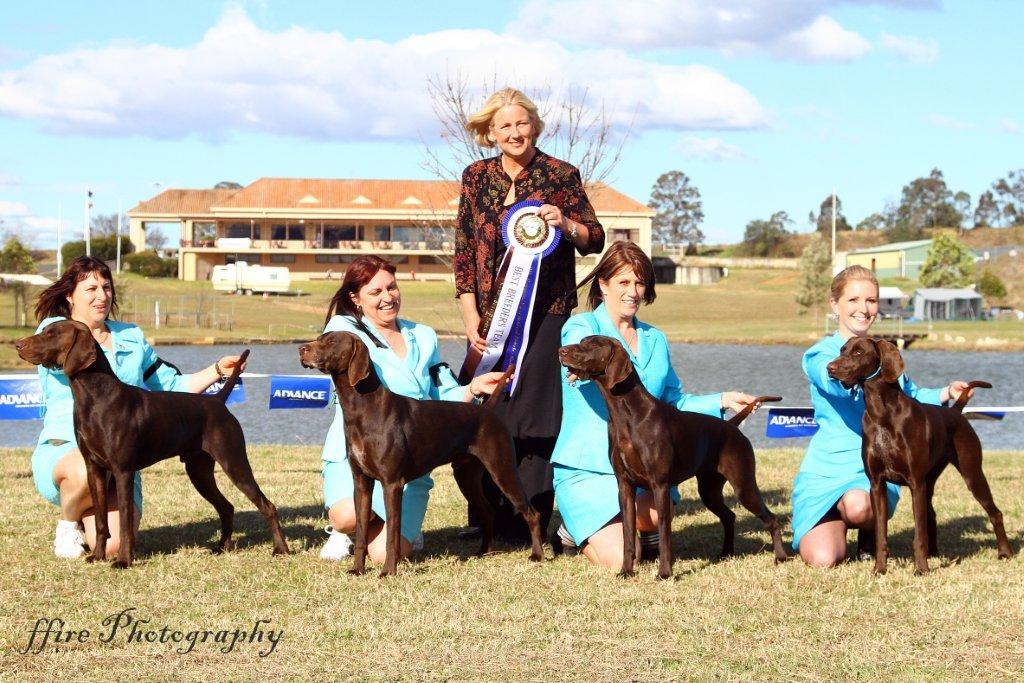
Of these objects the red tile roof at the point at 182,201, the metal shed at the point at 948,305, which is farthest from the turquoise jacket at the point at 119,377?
the red tile roof at the point at 182,201

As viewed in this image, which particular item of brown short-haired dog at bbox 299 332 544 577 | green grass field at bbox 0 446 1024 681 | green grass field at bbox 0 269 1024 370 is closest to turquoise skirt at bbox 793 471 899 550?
green grass field at bbox 0 446 1024 681

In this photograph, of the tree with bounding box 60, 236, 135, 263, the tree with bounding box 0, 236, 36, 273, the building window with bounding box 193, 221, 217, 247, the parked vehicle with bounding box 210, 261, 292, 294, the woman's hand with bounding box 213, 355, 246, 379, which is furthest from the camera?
the tree with bounding box 60, 236, 135, 263

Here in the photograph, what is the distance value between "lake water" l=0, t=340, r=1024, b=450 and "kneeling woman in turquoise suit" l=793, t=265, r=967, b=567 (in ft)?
35.3

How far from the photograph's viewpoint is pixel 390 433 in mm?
5496

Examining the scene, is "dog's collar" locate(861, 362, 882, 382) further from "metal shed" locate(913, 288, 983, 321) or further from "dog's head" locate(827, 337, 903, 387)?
"metal shed" locate(913, 288, 983, 321)

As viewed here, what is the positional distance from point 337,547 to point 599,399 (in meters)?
1.56

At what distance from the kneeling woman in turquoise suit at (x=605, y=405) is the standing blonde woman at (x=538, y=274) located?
0.26 m

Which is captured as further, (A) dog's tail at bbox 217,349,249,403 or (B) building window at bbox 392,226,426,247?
(B) building window at bbox 392,226,426,247

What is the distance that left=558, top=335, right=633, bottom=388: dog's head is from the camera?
538 cm

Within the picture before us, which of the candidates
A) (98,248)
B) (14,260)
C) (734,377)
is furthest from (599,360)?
(98,248)

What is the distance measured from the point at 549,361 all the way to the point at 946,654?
108 inches

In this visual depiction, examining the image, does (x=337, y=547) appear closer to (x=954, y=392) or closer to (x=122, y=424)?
(x=122, y=424)

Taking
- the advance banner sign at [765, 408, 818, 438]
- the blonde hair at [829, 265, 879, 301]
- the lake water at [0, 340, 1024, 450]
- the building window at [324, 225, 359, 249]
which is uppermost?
the building window at [324, 225, 359, 249]

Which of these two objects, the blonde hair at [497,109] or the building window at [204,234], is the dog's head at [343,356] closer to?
the blonde hair at [497,109]
